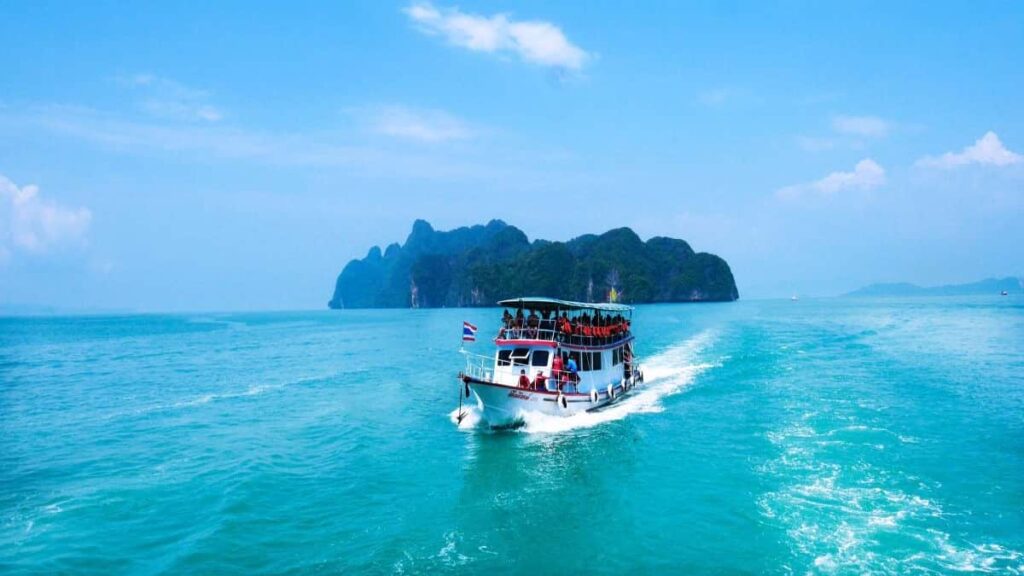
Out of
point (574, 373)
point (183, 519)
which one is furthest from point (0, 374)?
point (574, 373)

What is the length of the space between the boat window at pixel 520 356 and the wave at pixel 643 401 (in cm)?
277

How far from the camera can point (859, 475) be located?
68.4 ft

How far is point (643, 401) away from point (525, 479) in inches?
A: 643

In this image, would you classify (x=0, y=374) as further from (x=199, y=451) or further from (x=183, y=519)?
(x=183, y=519)

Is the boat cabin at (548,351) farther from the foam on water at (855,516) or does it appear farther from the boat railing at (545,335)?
the foam on water at (855,516)

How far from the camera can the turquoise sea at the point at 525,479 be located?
15711 millimetres

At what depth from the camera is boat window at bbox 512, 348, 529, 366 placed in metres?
30.0

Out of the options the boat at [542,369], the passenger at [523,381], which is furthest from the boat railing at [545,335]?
the passenger at [523,381]

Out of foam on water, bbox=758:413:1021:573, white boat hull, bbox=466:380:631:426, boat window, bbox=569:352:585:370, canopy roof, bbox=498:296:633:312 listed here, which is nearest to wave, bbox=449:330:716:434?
white boat hull, bbox=466:380:631:426

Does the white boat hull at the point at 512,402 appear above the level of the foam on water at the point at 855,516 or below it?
above

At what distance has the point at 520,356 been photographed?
98.8ft

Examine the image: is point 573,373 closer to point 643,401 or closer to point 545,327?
point 545,327

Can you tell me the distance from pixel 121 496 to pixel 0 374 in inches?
1744

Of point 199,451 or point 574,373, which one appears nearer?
point 199,451
